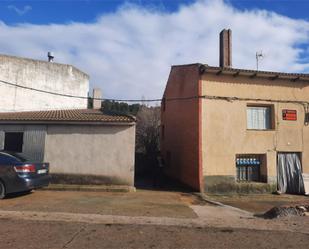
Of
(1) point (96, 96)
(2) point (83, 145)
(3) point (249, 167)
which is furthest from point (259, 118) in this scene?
(1) point (96, 96)

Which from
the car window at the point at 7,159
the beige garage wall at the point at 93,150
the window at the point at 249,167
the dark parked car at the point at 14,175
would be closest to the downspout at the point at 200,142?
the window at the point at 249,167

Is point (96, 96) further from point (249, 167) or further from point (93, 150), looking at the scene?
point (249, 167)

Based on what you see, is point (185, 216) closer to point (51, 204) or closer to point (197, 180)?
point (51, 204)

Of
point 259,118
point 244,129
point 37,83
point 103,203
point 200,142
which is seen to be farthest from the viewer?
point 37,83

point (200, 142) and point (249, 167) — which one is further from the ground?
point (200, 142)

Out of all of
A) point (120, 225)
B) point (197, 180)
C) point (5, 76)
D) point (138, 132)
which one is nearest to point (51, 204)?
point (120, 225)

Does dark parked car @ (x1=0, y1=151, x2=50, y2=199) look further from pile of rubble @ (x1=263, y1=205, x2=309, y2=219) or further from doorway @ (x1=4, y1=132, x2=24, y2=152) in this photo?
pile of rubble @ (x1=263, y1=205, x2=309, y2=219)

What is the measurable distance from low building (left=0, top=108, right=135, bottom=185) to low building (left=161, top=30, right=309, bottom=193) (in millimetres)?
3146

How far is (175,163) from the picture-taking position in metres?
17.3

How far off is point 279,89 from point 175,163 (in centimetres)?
666

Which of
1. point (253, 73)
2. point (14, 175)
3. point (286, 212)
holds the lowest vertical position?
point (286, 212)

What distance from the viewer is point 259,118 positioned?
14.5 meters

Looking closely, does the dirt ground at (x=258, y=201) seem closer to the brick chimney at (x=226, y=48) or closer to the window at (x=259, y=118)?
the window at (x=259, y=118)

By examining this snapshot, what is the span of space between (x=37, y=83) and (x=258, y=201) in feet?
48.6
